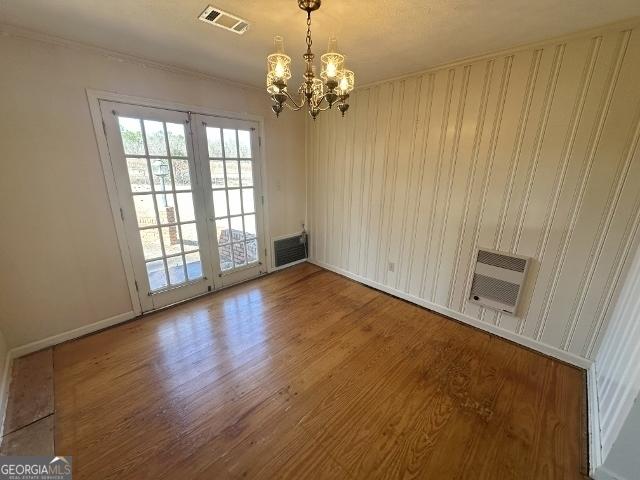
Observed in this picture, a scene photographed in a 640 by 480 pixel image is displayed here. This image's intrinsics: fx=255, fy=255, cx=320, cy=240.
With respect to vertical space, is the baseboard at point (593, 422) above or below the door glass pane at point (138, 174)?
below

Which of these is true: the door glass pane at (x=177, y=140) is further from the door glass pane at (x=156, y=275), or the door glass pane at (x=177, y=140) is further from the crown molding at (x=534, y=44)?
the crown molding at (x=534, y=44)

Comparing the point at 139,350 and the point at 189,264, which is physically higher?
the point at 189,264

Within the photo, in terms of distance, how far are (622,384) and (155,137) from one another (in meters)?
3.75

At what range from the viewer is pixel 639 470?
3.70ft

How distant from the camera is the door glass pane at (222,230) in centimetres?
301

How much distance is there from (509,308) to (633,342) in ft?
2.94

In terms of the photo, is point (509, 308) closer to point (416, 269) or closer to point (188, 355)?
point (416, 269)

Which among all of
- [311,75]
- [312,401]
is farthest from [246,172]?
[312,401]

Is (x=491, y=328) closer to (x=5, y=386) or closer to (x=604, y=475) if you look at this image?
(x=604, y=475)

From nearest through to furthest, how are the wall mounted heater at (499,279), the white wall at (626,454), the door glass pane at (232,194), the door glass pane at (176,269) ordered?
the white wall at (626,454) < the wall mounted heater at (499,279) < the door glass pane at (176,269) < the door glass pane at (232,194)

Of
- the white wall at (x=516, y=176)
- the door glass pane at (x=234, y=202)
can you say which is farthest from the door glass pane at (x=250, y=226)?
the white wall at (x=516, y=176)

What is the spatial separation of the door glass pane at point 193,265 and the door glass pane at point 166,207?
441mm

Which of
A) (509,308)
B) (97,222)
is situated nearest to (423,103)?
(509,308)

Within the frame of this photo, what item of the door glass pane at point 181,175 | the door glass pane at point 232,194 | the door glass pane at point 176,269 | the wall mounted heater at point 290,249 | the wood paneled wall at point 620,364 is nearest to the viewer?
the wood paneled wall at point 620,364
